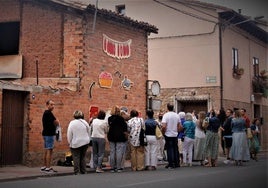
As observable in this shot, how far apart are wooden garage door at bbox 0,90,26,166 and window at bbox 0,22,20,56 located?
398 cm

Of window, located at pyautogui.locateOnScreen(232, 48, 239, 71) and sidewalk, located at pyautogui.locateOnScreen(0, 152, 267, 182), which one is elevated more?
window, located at pyautogui.locateOnScreen(232, 48, 239, 71)

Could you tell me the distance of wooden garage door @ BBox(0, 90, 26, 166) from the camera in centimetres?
1362

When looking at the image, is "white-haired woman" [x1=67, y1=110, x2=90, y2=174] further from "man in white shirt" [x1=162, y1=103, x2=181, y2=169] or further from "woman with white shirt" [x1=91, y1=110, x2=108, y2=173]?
"man in white shirt" [x1=162, y1=103, x2=181, y2=169]

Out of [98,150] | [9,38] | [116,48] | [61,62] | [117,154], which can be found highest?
[9,38]

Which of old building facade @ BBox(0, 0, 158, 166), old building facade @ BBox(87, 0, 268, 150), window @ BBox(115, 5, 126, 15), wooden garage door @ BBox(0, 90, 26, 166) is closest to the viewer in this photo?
wooden garage door @ BBox(0, 90, 26, 166)

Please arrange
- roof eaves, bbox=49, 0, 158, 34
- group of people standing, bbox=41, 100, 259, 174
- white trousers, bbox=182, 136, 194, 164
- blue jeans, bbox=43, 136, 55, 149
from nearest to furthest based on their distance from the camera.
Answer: blue jeans, bbox=43, 136, 55, 149, group of people standing, bbox=41, 100, 259, 174, white trousers, bbox=182, 136, 194, 164, roof eaves, bbox=49, 0, 158, 34

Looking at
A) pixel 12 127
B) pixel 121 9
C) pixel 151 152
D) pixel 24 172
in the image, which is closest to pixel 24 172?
pixel 24 172

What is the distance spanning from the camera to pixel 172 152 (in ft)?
48.0

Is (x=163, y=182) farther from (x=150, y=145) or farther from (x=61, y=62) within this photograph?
(x=61, y=62)

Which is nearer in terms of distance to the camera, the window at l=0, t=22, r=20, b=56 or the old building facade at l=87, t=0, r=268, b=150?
the window at l=0, t=22, r=20, b=56

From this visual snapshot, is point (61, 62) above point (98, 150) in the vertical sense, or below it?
above

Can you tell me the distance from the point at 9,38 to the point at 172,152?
25.2 feet

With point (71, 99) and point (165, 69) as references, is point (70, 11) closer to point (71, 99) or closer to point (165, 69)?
point (71, 99)

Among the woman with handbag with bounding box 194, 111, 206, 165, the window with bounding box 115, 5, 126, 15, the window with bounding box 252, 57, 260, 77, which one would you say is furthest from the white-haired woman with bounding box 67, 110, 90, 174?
the window with bounding box 252, 57, 260, 77
